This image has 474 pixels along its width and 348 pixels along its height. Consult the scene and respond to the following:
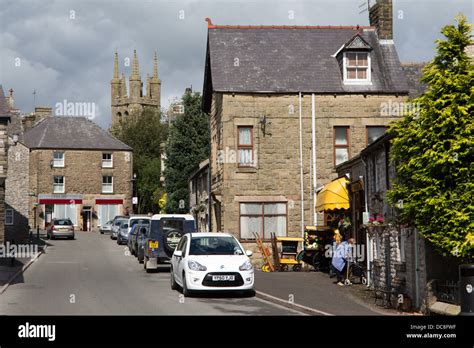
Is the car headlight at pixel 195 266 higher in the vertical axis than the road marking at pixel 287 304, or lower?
higher

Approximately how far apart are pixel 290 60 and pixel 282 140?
400cm

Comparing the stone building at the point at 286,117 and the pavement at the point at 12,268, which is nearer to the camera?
the pavement at the point at 12,268

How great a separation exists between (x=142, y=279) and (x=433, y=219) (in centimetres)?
1273

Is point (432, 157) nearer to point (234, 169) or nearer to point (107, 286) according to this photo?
point (107, 286)

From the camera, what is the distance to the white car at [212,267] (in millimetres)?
18656

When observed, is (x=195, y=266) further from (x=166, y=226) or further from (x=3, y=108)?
(x=3, y=108)

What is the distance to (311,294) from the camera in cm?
1970

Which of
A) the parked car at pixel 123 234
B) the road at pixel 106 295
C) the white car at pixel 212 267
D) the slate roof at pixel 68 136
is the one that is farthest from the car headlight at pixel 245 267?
the slate roof at pixel 68 136

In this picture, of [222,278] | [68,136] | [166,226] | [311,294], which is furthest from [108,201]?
[222,278]

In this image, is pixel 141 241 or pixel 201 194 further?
pixel 201 194

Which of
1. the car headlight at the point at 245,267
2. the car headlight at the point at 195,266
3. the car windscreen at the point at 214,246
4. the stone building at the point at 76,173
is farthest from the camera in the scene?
the stone building at the point at 76,173

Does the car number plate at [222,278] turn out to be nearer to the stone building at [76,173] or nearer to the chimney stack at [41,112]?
the stone building at [76,173]

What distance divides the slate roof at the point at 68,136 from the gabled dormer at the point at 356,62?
41585mm
